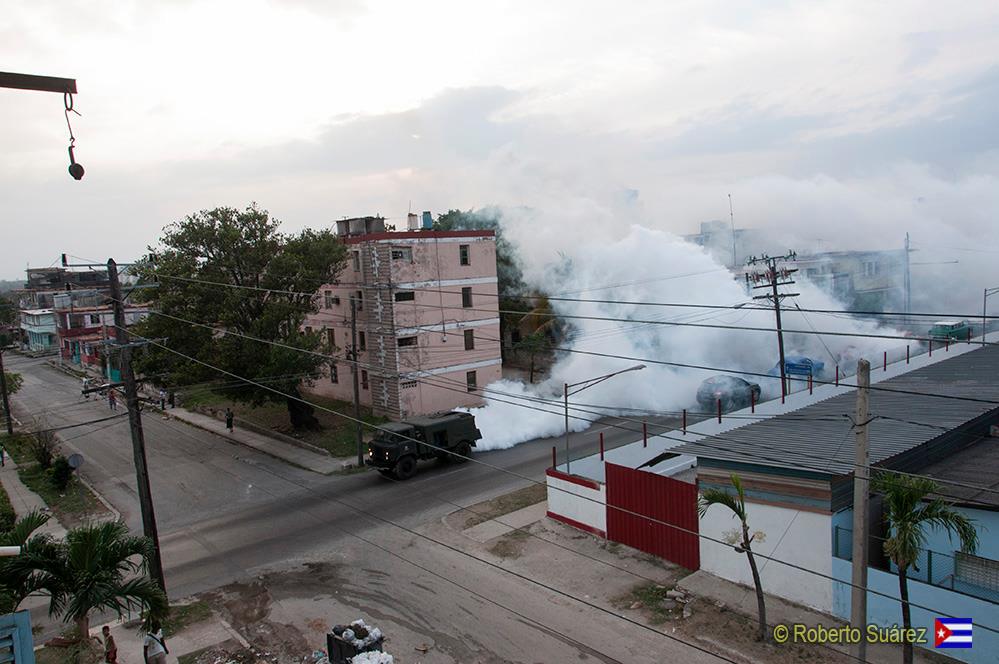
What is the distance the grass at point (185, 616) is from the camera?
14555 millimetres

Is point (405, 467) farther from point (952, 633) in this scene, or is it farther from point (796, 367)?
point (796, 367)

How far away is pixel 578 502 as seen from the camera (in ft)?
62.5

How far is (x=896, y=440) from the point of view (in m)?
15.3

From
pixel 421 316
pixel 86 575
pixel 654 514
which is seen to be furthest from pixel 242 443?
pixel 654 514

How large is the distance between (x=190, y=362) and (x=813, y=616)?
24.4 m

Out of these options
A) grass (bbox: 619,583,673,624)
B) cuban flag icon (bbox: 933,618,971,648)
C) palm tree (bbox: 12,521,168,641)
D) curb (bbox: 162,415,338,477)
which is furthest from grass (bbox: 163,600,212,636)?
cuban flag icon (bbox: 933,618,971,648)

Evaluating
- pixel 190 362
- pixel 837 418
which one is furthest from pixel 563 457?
pixel 190 362

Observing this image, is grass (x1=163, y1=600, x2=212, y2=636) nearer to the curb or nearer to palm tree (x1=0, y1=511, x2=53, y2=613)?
palm tree (x1=0, y1=511, x2=53, y2=613)

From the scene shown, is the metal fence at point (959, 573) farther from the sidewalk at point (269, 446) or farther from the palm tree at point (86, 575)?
the sidewalk at point (269, 446)

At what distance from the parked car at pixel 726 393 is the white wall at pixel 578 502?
1657cm

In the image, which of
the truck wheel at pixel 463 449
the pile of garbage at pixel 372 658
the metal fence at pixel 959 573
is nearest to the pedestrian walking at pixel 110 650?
the pile of garbage at pixel 372 658

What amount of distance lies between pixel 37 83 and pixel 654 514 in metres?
15.1

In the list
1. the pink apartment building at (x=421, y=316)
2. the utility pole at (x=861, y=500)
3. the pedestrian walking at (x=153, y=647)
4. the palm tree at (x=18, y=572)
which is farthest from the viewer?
the pink apartment building at (x=421, y=316)

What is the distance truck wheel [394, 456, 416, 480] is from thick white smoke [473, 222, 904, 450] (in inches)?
305
